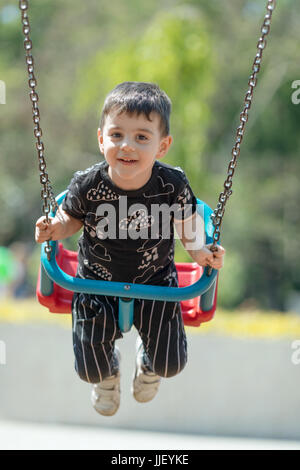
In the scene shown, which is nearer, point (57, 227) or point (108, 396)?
point (57, 227)

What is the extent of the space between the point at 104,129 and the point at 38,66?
57.4ft

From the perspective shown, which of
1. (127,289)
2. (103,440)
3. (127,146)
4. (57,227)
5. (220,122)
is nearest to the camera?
(127,146)

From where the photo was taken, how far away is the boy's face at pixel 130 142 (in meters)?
2.45

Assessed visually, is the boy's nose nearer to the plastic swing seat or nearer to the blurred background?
the plastic swing seat

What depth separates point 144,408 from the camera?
5.85 m

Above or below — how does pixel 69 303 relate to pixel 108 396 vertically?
above

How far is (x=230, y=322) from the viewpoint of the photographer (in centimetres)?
624

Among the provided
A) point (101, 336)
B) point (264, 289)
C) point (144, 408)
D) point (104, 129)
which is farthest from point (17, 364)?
point (264, 289)

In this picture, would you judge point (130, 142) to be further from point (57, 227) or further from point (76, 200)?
point (57, 227)

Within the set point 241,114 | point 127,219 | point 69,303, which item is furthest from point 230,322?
point 241,114

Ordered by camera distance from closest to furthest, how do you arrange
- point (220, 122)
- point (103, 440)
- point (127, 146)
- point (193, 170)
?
point (127, 146) < point (103, 440) < point (193, 170) < point (220, 122)

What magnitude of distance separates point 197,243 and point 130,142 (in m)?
0.55

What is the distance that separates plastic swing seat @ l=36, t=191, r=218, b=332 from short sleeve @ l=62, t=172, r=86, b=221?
0.20 m

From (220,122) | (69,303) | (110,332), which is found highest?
(220,122)
